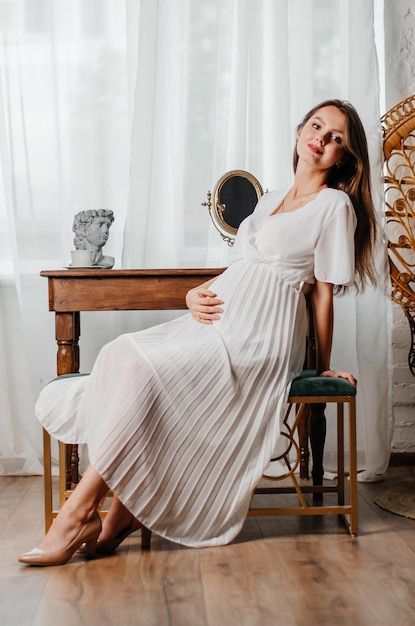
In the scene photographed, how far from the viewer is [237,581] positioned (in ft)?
6.98

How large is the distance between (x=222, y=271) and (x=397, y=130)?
0.98 m

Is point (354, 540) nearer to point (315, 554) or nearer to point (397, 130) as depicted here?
point (315, 554)

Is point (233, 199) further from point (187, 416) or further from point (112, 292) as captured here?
point (187, 416)

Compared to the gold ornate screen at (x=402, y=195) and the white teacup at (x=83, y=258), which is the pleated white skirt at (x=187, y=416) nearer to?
the white teacup at (x=83, y=258)

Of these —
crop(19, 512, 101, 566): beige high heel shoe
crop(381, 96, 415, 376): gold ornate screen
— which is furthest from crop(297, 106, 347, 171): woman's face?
crop(19, 512, 101, 566): beige high heel shoe

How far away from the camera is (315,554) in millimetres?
2369

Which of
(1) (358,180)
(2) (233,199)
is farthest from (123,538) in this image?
(2) (233,199)

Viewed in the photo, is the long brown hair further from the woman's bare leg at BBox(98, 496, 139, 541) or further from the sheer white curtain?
the woman's bare leg at BBox(98, 496, 139, 541)

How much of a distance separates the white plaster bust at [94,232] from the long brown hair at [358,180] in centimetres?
86

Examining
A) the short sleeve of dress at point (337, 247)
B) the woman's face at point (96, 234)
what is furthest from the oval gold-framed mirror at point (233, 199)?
the short sleeve of dress at point (337, 247)

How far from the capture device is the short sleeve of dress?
2559 mm

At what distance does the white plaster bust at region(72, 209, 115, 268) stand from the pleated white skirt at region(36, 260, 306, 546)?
2.11 ft

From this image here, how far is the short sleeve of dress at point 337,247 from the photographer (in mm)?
2559

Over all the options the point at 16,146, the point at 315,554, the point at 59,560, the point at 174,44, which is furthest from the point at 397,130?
the point at 59,560
